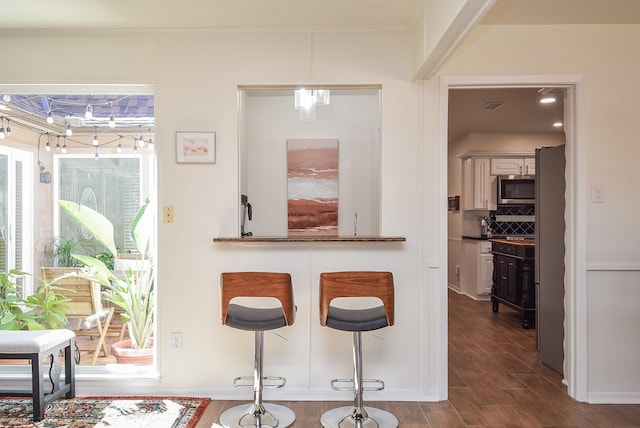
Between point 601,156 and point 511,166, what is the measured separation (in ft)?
13.3

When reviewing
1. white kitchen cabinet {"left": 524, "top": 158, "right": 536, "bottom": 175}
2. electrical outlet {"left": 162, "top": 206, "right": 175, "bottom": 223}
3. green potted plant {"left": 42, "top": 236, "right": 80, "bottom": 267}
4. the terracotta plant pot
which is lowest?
the terracotta plant pot

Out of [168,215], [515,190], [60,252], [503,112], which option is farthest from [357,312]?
[515,190]

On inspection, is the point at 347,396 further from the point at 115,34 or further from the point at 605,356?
the point at 115,34

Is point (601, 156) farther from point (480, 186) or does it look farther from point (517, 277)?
point (480, 186)

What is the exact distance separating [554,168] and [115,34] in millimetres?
3591

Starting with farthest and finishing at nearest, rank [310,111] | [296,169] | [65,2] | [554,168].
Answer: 1. [296,169]
2. [554,168]
3. [310,111]
4. [65,2]

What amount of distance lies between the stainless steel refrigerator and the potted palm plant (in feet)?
10.7

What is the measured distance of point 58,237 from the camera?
130 inches

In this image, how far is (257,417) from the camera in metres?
2.62

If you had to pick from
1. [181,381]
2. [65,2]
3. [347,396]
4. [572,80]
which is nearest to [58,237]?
[181,381]

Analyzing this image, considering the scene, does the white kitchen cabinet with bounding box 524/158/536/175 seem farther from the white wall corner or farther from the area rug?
the area rug

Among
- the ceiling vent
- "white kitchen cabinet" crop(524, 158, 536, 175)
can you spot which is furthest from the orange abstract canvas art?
"white kitchen cabinet" crop(524, 158, 536, 175)

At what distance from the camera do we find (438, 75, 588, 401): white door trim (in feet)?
9.79

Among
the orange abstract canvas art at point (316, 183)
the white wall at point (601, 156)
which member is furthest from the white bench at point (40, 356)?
the white wall at point (601, 156)
